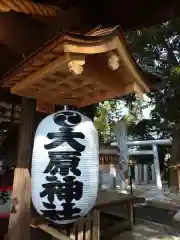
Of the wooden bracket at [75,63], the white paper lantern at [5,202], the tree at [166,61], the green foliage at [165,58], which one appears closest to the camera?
the wooden bracket at [75,63]

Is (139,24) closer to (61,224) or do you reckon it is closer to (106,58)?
(106,58)

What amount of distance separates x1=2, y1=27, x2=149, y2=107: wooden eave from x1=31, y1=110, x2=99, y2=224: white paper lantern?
34 centimetres

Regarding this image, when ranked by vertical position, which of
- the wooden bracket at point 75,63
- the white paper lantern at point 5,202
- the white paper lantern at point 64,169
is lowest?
the white paper lantern at point 5,202

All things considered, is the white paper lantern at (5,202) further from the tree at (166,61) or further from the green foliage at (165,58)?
the tree at (166,61)

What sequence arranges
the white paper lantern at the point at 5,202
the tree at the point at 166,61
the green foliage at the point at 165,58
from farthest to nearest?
the tree at the point at 166,61 → the green foliage at the point at 165,58 → the white paper lantern at the point at 5,202

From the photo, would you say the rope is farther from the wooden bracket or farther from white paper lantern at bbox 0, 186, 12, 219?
white paper lantern at bbox 0, 186, 12, 219

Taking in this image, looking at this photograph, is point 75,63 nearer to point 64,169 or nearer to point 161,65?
point 64,169

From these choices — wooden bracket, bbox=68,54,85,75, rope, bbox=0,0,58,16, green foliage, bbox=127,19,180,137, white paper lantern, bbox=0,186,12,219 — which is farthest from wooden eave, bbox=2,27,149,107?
green foliage, bbox=127,19,180,137

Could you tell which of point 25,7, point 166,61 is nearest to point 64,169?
point 25,7

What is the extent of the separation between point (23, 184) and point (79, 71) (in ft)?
4.31

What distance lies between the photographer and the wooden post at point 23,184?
2.53 m

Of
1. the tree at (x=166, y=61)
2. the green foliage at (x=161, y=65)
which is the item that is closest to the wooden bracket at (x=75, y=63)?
the green foliage at (x=161, y=65)

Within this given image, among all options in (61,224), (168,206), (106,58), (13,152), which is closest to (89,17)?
(106,58)

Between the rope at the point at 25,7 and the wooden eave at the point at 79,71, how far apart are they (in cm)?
38
